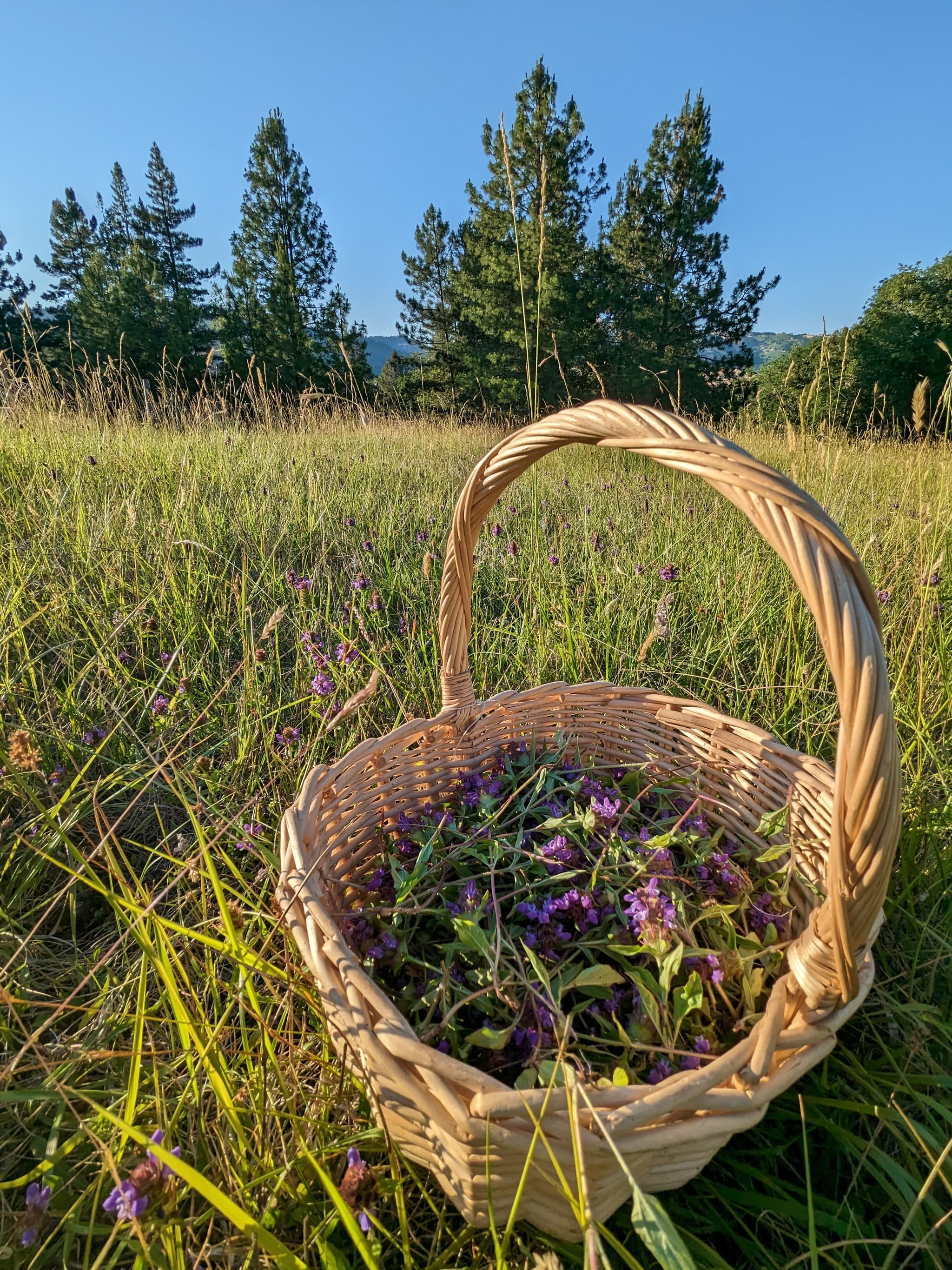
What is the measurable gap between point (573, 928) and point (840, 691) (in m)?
0.55

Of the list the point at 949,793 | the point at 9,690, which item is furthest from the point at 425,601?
the point at 949,793

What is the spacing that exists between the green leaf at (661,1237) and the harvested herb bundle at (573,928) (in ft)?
0.48

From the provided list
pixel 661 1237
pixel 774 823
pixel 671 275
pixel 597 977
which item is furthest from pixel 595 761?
pixel 671 275

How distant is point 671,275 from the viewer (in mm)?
20562

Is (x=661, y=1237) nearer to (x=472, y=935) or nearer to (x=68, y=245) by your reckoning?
(x=472, y=935)

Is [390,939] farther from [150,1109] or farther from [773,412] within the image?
[773,412]

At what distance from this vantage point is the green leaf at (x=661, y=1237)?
336 mm

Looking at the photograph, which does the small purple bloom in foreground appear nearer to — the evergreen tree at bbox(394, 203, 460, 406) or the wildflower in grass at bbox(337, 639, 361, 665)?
the wildflower in grass at bbox(337, 639, 361, 665)

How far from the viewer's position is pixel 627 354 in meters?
19.1

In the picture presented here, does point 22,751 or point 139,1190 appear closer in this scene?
point 139,1190

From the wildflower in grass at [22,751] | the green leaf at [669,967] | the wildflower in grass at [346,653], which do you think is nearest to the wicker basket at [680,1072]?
the green leaf at [669,967]

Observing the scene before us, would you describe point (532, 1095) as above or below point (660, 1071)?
above

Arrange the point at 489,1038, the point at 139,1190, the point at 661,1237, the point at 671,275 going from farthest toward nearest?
the point at 671,275
the point at 489,1038
the point at 139,1190
the point at 661,1237

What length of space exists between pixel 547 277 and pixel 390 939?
50.4 ft
